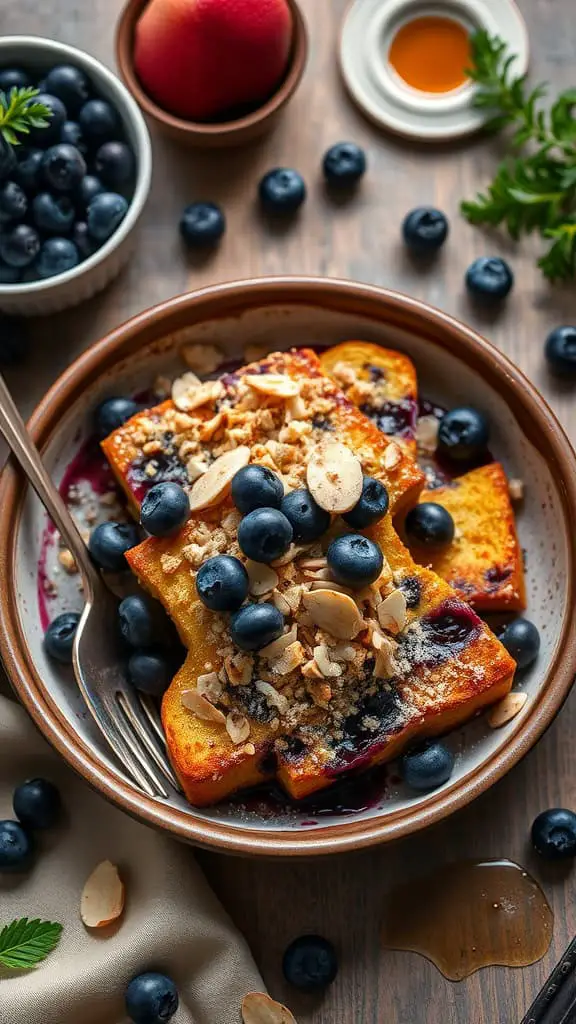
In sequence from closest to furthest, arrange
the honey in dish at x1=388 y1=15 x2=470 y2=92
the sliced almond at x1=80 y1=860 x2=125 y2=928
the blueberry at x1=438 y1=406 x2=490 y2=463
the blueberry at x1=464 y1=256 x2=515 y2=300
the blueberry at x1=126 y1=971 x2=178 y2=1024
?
the blueberry at x1=126 y1=971 x2=178 y2=1024 < the sliced almond at x1=80 y1=860 x2=125 y2=928 < the blueberry at x1=438 y1=406 x2=490 y2=463 < the blueberry at x1=464 y1=256 x2=515 y2=300 < the honey in dish at x1=388 y1=15 x2=470 y2=92

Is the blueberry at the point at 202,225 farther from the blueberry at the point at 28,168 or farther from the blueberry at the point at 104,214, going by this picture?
the blueberry at the point at 28,168

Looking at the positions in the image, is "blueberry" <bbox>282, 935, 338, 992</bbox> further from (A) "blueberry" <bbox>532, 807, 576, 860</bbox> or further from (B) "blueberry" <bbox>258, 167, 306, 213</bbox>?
(B) "blueberry" <bbox>258, 167, 306, 213</bbox>

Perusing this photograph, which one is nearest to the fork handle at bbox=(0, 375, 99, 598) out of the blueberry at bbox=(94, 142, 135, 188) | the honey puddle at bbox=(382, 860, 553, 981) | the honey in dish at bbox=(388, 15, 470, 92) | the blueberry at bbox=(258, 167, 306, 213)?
the blueberry at bbox=(94, 142, 135, 188)

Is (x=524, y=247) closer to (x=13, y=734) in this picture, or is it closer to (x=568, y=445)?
(x=568, y=445)

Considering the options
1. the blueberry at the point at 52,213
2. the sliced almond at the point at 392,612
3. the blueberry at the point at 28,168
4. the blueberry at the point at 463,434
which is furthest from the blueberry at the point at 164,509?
the blueberry at the point at 28,168

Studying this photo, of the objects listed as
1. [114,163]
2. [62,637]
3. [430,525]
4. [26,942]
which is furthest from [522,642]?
[114,163]

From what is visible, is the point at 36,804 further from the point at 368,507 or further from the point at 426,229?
the point at 426,229
